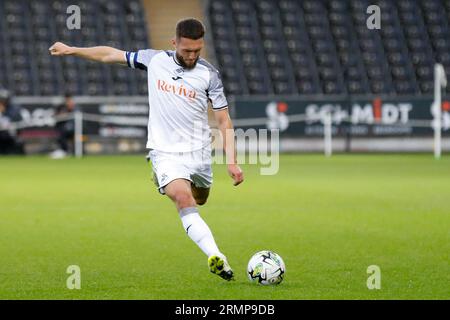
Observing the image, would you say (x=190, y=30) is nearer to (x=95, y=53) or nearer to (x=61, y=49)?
(x=95, y=53)

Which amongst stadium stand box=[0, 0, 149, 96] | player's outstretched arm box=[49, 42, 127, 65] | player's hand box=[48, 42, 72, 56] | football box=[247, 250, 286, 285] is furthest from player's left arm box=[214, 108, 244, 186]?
stadium stand box=[0, 0, 149, 96]

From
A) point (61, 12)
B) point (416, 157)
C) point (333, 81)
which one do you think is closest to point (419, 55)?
point (333, 81)

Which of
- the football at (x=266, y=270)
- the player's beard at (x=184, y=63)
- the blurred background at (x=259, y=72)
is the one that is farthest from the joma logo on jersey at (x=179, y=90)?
the blurred background at (x=259, y=72)

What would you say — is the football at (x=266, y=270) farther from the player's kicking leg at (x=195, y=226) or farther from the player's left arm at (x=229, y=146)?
the player's left arm at (x=229, y=146)

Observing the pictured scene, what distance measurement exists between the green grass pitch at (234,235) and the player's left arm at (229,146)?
77cm

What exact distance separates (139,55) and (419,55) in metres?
27.6

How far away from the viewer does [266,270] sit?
25.0ft

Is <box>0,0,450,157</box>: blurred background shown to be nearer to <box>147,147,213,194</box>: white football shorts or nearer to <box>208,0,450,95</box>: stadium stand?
<box>208,0,450,95</box>: stadium stand

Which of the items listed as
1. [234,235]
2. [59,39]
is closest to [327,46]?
[59,39]

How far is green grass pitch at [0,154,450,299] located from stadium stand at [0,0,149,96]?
39.0 feet

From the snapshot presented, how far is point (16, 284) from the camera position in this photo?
7.59 m

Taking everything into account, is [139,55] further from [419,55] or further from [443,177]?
[419,55]

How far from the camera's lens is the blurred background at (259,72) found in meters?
29.0

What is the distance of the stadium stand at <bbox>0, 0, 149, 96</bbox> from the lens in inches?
1258
